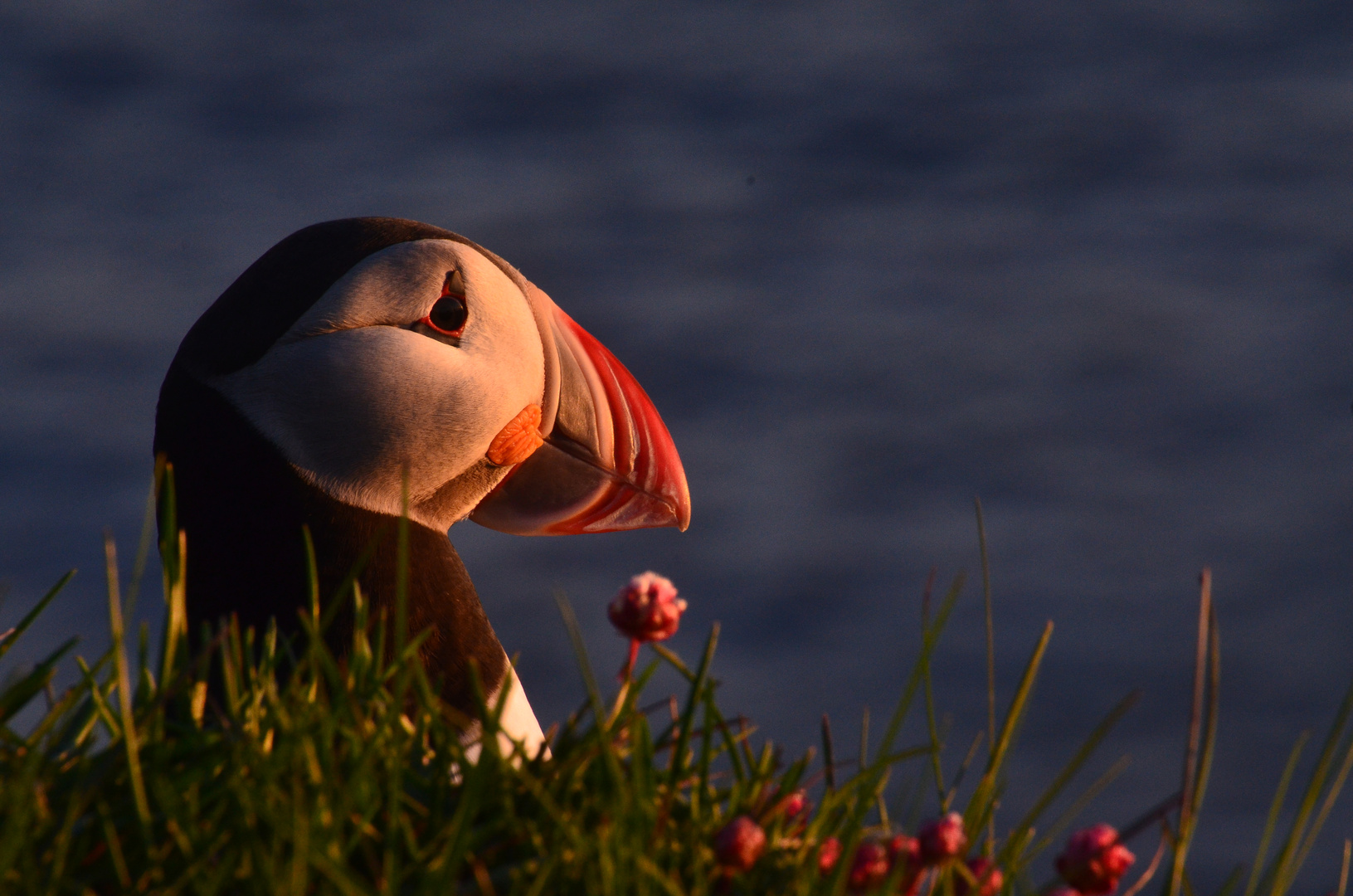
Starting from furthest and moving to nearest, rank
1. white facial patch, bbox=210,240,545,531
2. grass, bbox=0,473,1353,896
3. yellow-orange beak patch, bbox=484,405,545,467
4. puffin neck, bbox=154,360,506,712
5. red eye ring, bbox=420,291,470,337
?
1. yellow-orange beak patch, bbox=484,405,545,467
2. red eye ring, bbox=420,291,470,337
3. white facial patch, bbox=210,240,545,531
4. puffin neck, bbox=154,360,506,712
5. grass, bbox=0,473,1353,896

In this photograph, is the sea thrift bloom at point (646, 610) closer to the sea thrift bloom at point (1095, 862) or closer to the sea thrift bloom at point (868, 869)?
the sea thrift bloom at point (868, 869)

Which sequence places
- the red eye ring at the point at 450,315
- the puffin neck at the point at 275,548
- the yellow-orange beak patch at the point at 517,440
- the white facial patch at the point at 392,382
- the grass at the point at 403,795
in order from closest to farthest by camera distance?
1. the grass at the point at 403,795
2. the puffin neck at the point at 275,548
3. the white facial patch at the point at 392,382
4. the red eye ring at the point at 450,315
5. the yellow-orange beak patch at the point at 517,440

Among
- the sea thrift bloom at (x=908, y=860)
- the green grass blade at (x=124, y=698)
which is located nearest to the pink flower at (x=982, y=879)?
the sea thrift bloom at (x=908, y=860)

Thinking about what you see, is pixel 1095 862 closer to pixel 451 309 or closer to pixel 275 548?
pixel 275 548

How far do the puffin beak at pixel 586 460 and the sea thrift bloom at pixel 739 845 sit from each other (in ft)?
7.40

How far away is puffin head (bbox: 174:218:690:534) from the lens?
313 centimetres

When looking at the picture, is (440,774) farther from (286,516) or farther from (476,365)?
(476,365)

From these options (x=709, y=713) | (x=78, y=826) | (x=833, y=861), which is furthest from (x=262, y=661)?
(x=833, y=861)

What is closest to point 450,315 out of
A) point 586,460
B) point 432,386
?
point 432,386

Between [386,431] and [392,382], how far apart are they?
0.41 ft

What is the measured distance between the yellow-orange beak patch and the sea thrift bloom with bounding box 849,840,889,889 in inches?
85.0


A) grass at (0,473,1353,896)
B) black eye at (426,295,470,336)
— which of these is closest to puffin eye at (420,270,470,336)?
black eye at (426,295,470,336)

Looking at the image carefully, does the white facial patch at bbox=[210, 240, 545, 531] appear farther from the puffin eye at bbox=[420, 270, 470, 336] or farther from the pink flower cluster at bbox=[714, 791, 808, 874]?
the pink flower cluster at bbox=[714, 791, 808, 874]

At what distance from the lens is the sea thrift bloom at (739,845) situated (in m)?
1.47
